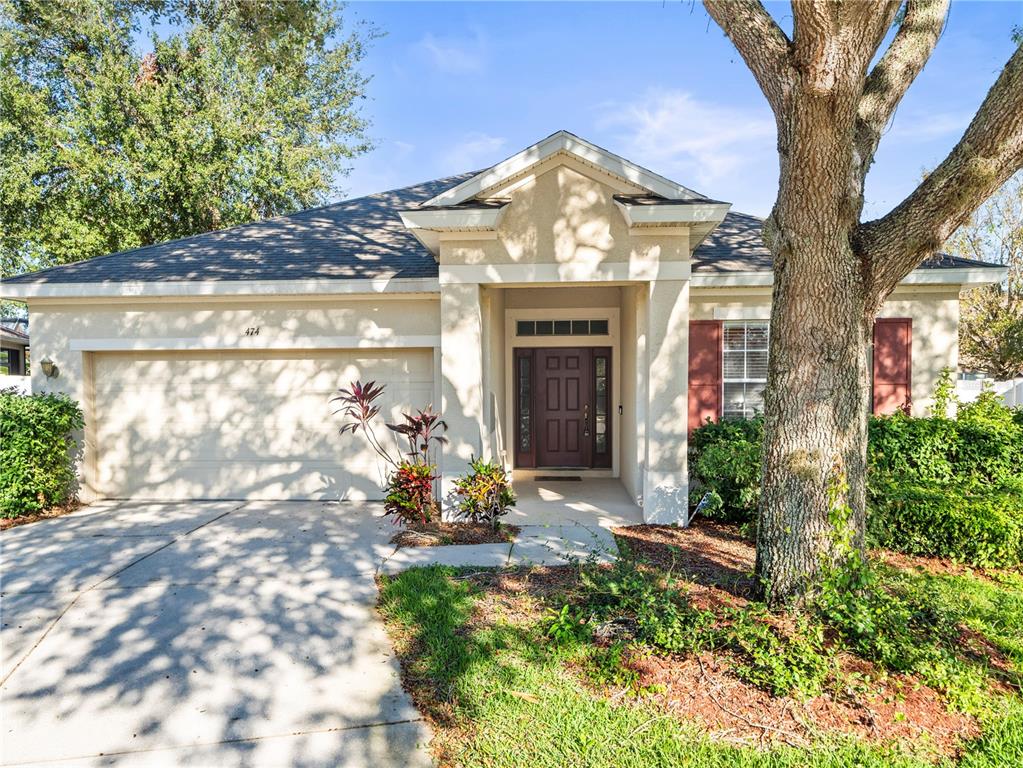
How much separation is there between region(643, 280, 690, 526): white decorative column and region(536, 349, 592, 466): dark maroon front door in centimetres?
310

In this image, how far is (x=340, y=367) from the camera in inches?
319

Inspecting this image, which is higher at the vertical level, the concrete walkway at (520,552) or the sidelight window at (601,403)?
the sidelight window at (601,403)

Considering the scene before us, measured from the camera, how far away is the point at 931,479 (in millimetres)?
6586

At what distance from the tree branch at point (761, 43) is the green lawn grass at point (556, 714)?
12.4ft

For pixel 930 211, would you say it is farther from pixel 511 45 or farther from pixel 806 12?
pixel 511 45

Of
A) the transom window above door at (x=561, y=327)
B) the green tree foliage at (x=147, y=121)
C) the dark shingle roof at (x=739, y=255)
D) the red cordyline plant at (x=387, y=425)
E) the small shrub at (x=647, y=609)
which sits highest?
the green tree foliage at (x=147, y=121)

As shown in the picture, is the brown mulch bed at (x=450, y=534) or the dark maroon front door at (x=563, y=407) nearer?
the brown mulch bed at (x=450, y=534)

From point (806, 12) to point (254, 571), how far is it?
19.9 feet

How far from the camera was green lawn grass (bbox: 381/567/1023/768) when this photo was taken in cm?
270

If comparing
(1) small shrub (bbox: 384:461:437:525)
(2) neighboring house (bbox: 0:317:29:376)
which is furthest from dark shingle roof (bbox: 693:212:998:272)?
(2) neighboring house (bbox: 0:317:29:376)

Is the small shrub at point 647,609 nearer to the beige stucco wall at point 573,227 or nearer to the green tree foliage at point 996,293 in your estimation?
the beige stucco wall at point 573,227

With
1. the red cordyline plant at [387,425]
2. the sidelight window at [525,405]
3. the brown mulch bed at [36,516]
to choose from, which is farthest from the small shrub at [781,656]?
the brown mulch bed at [36,516]

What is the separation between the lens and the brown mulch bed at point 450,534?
6.01 metres

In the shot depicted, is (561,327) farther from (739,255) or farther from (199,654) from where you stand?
(199,654)
